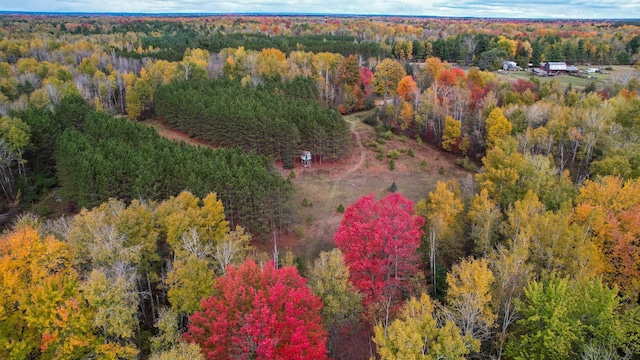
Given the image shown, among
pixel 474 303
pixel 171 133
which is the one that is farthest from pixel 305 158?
pixel 474 303

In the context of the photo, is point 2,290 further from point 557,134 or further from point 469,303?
point 557,134

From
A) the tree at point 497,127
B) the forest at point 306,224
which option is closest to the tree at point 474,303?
the forest at point 306,224

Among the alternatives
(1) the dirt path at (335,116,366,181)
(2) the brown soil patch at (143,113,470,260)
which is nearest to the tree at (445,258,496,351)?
(2) the brown soil patch at (143,113,470,260)

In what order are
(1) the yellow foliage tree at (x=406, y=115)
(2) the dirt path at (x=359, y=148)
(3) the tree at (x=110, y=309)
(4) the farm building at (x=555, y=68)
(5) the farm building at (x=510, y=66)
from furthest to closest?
(5) the farm building at (x=510, y=66)
(4) the farm building at (x=555, y=68)
(1) the yellow foliage tree at (x=406, y=115)
(2) the dirt path at (x=359, y=148)
(3) the tree at (x=110, y=309)

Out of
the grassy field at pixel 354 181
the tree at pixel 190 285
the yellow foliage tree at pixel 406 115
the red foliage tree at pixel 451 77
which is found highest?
the red foliage tree at pixel 451 77

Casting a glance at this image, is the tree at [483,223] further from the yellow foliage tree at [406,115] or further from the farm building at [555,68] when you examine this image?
the farm building at [555,68]

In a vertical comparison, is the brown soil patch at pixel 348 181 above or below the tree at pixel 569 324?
below

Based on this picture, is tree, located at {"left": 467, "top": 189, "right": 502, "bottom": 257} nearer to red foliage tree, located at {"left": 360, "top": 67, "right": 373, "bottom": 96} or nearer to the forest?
the forest
